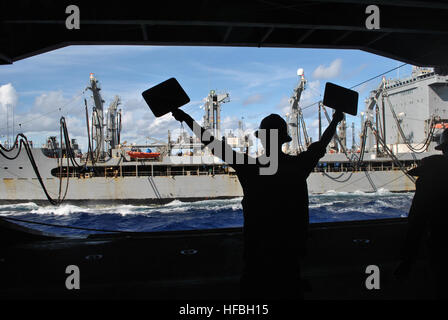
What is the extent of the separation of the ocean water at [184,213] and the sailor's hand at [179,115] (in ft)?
36.5

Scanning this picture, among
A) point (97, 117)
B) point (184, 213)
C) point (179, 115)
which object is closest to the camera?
point (179, 115)

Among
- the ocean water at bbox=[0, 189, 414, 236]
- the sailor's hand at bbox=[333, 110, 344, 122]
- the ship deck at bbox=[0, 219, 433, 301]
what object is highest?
the sailor's hand at bbox=[333, 110, 344, 122]

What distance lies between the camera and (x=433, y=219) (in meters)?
1.35

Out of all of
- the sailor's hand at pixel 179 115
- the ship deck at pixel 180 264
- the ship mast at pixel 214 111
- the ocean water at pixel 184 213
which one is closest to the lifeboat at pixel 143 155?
the ocean water at pixel 184 213

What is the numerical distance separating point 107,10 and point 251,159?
9.22 ft

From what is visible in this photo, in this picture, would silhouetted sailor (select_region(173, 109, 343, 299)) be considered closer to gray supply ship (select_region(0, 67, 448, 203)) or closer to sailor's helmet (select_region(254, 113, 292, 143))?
sailor's helmet (select_region(254, 113, 292, 143))

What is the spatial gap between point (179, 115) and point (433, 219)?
1.33m

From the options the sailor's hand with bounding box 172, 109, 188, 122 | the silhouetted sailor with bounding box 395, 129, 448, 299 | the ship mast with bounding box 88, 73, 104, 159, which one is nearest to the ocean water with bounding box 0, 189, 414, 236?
the ship mast with bounding box 88, 73, 104, 159

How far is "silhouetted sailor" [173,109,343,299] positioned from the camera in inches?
41.5

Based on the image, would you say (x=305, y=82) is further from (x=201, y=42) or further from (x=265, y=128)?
(x=265, y=128)

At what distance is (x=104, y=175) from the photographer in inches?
742

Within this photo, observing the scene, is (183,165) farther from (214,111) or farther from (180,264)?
(180,264)

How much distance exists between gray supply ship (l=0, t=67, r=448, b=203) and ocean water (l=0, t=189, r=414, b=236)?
0.66m

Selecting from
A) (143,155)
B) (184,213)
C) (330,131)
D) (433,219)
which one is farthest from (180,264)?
(143,155)
